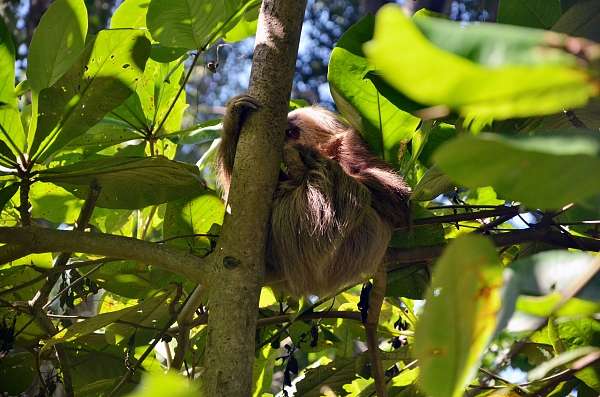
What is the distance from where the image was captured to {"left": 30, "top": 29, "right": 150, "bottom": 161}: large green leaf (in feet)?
7.61

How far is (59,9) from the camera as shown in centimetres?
Answer: 226

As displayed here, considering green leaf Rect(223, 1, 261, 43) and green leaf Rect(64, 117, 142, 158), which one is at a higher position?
green leaf Rect(223, 1, 261, 43)

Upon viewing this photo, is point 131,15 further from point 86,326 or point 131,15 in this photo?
point 86,326

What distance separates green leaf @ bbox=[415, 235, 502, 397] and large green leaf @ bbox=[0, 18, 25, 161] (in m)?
1.56

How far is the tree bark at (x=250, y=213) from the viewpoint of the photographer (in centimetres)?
196

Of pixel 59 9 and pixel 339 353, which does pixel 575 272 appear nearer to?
pixel 59 9

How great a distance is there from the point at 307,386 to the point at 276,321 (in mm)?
285

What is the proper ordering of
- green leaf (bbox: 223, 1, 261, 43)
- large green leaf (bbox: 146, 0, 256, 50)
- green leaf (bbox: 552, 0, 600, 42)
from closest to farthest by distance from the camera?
green leaf (bbox: 552, 0, 600, 42) → large green leaf (bbox: 146, 0, 256, 50) → green leaf (bbox: 223, 1, 261, 43)

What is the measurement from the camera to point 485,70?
765 mm

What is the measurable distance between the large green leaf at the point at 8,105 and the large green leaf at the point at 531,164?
1.64 metres

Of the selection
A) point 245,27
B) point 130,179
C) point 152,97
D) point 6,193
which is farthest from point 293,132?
point 6,193

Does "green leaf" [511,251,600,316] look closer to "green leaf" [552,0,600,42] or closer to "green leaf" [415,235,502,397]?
"green leaf" [415,235,502,397]

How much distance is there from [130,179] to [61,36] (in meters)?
0.47

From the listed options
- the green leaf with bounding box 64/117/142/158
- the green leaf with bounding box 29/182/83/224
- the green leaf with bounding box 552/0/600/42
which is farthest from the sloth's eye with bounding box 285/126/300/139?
the green leaf with bounding box 552/0/600/42
